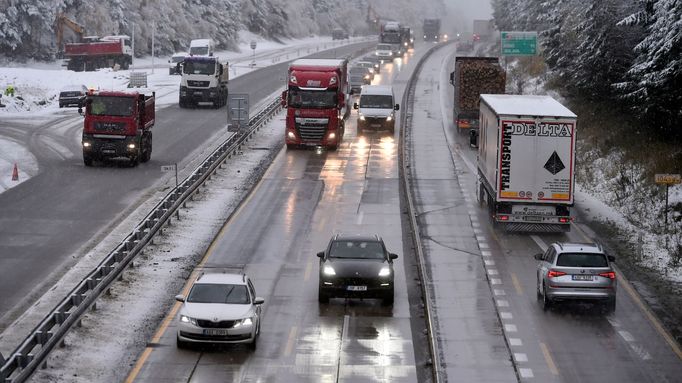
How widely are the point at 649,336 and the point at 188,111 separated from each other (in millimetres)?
49690

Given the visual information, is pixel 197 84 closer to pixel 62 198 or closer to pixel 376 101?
pixel 376 101

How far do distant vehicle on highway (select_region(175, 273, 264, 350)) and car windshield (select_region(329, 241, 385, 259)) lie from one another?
160 inches

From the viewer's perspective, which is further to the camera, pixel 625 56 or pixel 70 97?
pixel 70 97

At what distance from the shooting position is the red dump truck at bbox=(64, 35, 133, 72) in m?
98.1

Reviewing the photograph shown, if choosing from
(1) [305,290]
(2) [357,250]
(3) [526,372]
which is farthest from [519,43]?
(3) [526,372]

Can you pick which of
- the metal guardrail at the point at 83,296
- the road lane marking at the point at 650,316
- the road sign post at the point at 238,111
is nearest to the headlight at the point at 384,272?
the road lane marking at the point at 650,316

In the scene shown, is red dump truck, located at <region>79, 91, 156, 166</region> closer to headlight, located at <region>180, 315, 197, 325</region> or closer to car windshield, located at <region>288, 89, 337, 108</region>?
car windshield, located at <region>288, 89, 337, 108</region>

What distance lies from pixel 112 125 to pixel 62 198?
696cm

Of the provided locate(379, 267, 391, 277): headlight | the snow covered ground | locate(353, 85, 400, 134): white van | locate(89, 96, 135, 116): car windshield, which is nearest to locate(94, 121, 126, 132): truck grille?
locate(89, 96, 135, 116): car windshield

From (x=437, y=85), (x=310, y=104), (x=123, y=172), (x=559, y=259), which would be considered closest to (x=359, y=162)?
(x=310, y=104)

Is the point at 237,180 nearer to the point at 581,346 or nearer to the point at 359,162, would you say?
the point at 359,162

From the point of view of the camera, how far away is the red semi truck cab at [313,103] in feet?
173

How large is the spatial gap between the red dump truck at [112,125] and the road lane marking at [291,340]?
24128mm

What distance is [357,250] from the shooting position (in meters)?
27.7
